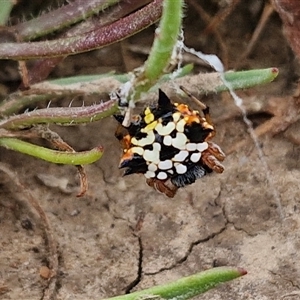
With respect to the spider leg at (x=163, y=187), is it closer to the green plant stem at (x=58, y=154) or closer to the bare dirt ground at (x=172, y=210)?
the bare dirt ground at (x=172, y=210)

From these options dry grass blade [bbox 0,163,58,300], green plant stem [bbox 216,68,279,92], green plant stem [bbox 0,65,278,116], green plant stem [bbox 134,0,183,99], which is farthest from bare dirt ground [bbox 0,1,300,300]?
green plant stem [bbox 134,0,183,99]

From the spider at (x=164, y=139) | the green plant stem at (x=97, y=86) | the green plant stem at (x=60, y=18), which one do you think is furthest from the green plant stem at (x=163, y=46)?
the green plant stem at (x=60, y=18)

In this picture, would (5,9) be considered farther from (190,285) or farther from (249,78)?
(190,285)

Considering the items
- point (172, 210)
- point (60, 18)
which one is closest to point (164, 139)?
point (172, 210)

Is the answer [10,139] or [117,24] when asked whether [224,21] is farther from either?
[10,139]

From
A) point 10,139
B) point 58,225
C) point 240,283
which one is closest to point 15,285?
point 58,225
